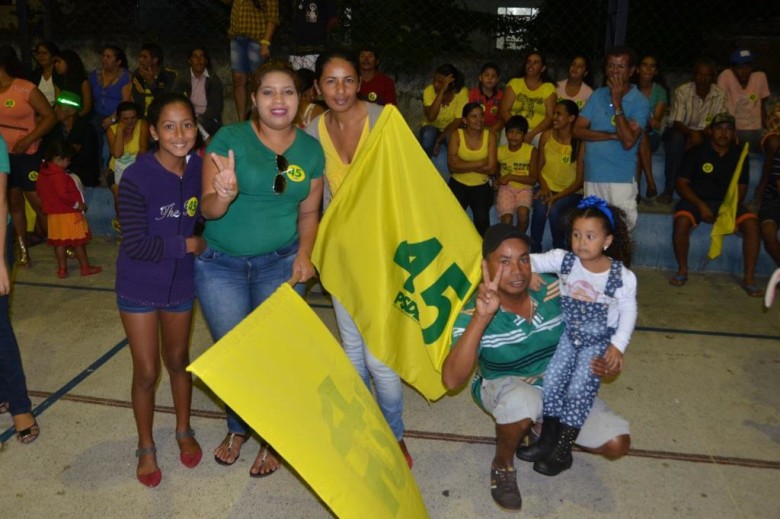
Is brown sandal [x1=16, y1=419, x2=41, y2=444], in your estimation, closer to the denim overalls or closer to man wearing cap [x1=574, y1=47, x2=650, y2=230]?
the denim overalls

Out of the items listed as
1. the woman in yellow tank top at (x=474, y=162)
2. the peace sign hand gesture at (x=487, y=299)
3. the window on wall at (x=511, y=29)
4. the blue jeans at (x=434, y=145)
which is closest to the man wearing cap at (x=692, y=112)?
the woman in yellow tank top at (x=474, y=162)

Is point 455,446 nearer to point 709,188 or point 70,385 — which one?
point 70,385

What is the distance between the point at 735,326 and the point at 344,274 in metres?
3.42

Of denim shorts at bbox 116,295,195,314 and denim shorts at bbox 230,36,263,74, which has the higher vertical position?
denim shorts at bbox 230,36,263,74

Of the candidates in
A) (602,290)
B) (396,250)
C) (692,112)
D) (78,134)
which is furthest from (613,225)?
(78,134)

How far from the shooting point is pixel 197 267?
10.1 feet

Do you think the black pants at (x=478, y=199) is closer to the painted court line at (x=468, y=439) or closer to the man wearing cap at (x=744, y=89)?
the man wearing cap at (x=744, y=89)

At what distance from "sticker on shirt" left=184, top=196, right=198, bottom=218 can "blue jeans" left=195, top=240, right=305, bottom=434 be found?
6.5 inches

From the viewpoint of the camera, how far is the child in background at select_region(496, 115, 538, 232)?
650 centimetres

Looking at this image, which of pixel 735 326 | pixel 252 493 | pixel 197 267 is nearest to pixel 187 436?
pixel 252 493

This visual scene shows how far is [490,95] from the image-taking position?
7184 millimetres

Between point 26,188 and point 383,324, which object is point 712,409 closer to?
point 383,324

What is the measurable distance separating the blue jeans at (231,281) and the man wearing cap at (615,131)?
3381 millimetres

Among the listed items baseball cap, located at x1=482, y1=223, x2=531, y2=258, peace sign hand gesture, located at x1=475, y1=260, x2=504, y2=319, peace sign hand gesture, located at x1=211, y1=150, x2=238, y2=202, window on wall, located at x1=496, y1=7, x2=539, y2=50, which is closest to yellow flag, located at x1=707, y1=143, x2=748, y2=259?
baseball cap, located at x1=482, y1=223, x2=531, y2=258
